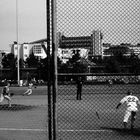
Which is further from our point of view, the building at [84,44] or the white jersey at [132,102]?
the white jersey at [132,102]

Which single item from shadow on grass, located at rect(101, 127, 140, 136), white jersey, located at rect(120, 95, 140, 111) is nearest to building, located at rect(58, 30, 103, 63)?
shadow on grass, located at rect(101, 127, 140, 136)

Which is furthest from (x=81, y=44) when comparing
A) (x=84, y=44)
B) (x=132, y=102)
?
(x=132, y=102)

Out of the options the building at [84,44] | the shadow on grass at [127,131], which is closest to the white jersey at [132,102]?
the shadow on grass at [127,131]

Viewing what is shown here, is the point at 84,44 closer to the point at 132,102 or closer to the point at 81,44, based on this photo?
the point at 81,44

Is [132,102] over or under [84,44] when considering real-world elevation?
under

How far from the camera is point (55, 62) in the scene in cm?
426

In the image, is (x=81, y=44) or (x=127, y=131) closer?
(x=81, y=44)

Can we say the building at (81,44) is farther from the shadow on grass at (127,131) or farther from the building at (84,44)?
the shadow on grass at (127,131)

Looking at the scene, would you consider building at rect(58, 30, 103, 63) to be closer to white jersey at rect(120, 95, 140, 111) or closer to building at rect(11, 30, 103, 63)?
building at rect(11, 30, 103, 63)

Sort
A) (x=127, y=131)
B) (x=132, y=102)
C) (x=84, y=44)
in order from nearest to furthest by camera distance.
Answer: (x=84, y=44), (x=127, y=131), (x=132, y=102)

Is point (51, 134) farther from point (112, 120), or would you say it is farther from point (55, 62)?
point (112, 120)

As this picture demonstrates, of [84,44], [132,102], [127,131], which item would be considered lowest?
[127,131]

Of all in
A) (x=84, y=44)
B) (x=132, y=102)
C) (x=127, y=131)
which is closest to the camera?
(x=84, y=44)

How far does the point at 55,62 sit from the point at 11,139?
13.8 feet
